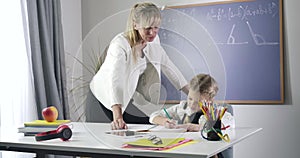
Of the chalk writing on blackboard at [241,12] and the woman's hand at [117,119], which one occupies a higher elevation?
the chalk writing on blackboard at [241,12]

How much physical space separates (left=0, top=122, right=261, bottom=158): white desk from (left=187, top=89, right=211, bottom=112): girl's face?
0.42ft

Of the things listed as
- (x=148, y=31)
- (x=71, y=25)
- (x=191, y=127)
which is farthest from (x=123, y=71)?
(x=71, y=25)

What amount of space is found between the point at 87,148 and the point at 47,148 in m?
0.23

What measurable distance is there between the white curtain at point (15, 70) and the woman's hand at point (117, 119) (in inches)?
80.0

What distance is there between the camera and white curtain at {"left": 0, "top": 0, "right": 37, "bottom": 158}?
333cm

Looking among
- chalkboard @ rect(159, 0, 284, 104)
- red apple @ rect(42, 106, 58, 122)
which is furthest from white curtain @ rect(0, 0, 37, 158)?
chalkboard @ rect(159, 0, 284, 104)

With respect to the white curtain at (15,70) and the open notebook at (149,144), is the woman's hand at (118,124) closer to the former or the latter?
the open notebook at (149,144)

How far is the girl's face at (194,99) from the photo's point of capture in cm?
149

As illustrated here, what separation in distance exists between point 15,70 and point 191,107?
2.26 meters

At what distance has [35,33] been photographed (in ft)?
11.5

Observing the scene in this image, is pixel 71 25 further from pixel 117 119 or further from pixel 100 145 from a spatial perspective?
pixel 117 119

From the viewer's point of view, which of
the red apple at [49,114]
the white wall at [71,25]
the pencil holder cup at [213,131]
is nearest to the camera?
the pencil holder cup at [213,131]

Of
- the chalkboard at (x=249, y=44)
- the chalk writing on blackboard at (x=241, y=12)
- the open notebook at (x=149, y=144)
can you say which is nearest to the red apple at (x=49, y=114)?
the open notebook at (x=149, y=144)

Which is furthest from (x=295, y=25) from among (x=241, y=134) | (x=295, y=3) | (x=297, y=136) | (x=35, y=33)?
(x=35, y=33)
